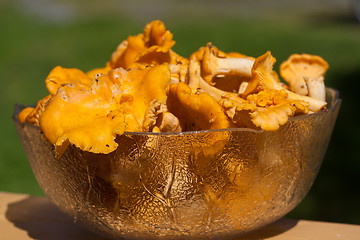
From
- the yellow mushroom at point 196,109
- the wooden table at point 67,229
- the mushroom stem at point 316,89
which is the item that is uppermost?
the yellow mushroom at point 196,109

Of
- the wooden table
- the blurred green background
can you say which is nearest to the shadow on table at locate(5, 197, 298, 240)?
the wooden table

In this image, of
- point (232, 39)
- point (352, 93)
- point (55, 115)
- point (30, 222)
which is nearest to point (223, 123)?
point (55, 115)

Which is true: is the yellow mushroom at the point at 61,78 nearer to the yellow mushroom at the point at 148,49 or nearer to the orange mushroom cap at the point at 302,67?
the yellow mushroom at the point at 148,49

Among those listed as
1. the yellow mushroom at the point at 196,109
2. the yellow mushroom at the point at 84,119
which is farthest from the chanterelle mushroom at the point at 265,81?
the yellow mushroom at the point at 84,119

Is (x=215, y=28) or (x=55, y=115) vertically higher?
(x=55, y=115)

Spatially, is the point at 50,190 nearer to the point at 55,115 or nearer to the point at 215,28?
the point at 55,115

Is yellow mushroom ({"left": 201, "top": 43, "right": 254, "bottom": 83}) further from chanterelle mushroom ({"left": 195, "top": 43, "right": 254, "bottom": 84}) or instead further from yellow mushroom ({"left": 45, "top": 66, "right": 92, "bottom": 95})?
yellow mushroom ({"left": 45, "top": 66, "right": 92, "bottom": 95})

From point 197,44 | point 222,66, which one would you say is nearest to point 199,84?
point 222,66
